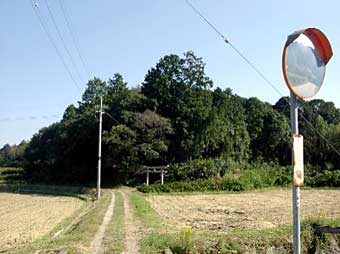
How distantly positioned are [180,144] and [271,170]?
11.2m

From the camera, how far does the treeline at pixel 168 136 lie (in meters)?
46.1

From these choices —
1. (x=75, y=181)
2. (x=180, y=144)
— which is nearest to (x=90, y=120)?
(x=75, y=181)

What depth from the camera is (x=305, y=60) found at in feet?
11.0

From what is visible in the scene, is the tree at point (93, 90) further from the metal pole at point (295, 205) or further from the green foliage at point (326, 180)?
the metal pole at point (295, 205)

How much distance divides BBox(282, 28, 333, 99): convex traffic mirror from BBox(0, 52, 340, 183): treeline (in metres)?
41.7

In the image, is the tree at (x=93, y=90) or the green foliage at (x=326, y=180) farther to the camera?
the tree at (x=93, y=90)

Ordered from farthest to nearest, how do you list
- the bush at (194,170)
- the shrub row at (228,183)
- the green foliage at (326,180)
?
the bush at (194,170) < the green foliage at (326,180) < the shrub row at (228,183)

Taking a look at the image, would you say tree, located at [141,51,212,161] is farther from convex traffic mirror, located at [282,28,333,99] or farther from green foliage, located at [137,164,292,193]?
convex traffic mirror, located at [282,28,333,99]

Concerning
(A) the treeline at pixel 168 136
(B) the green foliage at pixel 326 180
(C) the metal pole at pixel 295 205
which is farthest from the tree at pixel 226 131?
(C) the metal pole at pixel 295 205

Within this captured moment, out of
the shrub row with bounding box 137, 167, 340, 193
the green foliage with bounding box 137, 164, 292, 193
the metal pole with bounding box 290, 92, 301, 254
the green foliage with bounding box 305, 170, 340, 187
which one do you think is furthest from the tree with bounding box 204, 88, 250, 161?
the metal pole with bounding box 290, 92, 301, 254

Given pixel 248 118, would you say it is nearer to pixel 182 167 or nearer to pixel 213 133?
pixel 213 133

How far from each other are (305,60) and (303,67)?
0.07 metres

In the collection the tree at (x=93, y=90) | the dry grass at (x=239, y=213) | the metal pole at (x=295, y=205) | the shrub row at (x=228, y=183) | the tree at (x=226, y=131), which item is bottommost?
the dry grass at (x=239, y=213)

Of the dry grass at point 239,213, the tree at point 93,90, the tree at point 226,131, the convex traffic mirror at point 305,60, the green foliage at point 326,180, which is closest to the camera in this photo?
the convex traffic mirror at point 305,60
